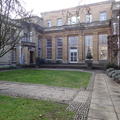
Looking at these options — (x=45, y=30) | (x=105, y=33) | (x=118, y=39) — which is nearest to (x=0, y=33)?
(x=118, y=39)

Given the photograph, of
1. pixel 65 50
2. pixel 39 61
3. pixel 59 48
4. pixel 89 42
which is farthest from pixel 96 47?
pixel 39 61

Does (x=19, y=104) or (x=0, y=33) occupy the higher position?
(x=0, y=33)

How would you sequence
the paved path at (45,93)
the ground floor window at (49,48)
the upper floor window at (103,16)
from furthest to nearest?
the ground floor window at (49,48) → the upper floor window at (103,16) → the paved path at (45,93)

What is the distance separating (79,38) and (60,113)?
98.5 feet

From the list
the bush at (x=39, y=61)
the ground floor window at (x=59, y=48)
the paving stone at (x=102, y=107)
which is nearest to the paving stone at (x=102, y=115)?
the paving stone at (x=102, y=107)

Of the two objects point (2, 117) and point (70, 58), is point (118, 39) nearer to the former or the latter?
point (70, 58)

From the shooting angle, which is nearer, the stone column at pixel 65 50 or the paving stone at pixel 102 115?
the paving stone at pixel 102 115

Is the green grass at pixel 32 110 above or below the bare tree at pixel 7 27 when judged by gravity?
below

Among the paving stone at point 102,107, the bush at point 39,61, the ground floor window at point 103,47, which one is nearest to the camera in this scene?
the paving stone at point 102,107

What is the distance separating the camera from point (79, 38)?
113 feet

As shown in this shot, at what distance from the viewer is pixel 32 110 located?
554 centimetres

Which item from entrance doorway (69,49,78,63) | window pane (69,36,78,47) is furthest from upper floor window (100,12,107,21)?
entrance doorway (69,49,78,63)

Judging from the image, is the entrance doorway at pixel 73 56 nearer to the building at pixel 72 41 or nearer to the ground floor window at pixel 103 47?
the building at pixel 72 41

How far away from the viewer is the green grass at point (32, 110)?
4.94 meters
